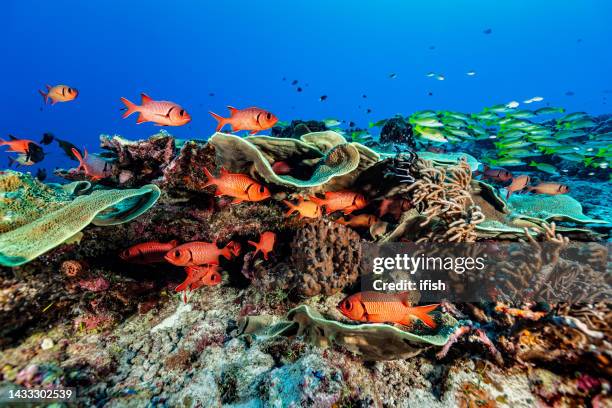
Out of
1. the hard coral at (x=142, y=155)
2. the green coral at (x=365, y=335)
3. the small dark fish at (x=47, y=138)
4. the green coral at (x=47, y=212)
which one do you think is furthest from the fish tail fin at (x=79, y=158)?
the green coral at (x=365, y=335)

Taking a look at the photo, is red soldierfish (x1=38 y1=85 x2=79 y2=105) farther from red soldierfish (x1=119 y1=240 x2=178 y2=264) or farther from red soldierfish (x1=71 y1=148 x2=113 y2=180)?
red soldierfish (x1=119 y1=240 x2=178 y2=264)

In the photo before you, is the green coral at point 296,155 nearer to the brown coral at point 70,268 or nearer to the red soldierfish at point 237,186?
the red soldierfish at point 237,186

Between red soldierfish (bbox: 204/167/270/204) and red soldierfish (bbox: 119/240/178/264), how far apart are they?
0.93 metres

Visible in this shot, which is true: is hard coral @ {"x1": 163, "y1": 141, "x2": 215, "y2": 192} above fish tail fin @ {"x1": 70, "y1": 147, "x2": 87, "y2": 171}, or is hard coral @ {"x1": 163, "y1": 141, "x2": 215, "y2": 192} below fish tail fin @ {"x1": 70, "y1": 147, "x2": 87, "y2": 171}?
below

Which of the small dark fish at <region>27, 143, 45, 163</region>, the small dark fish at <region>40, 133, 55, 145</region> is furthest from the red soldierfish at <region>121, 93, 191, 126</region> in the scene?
the small dark fish at <region>40, 133, 55, 145</region>

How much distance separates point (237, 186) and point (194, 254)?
822 mm

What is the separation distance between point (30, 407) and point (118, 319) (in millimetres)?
973

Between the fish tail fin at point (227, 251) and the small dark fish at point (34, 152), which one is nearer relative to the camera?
the fish tail fin at point (227, 251)

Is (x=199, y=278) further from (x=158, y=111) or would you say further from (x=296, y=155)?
(x=158, y=111)

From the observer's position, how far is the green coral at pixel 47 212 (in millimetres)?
2146

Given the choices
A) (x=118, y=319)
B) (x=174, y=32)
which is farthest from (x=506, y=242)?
(x=174, y=32)

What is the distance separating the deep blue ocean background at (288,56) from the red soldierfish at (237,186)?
4643 inches

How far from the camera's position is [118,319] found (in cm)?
304

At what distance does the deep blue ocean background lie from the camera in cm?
13088
